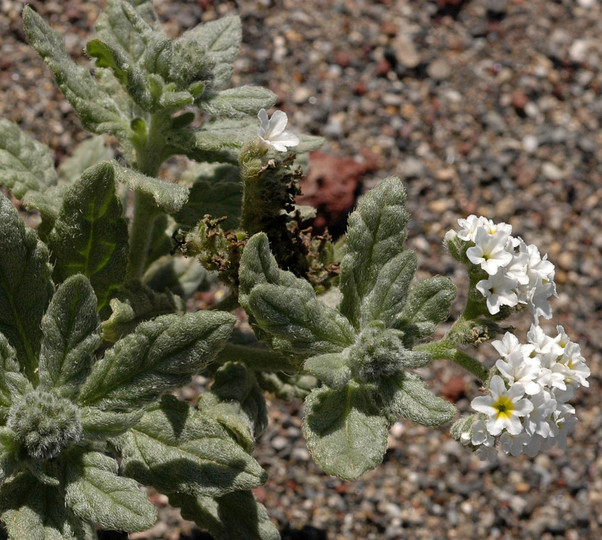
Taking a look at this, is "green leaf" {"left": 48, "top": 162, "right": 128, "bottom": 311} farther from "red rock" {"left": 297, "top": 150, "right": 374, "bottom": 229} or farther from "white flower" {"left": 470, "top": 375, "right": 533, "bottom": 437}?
"red rock" {"left": 297, "top": 150, "right": 374, "bottom": 229}

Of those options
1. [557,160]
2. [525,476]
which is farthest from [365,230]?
[557,160]

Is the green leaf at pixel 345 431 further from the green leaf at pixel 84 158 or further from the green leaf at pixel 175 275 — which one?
the green leaf at pixel 84 158

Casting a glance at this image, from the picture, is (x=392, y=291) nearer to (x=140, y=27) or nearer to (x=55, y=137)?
(x=140, y=27)

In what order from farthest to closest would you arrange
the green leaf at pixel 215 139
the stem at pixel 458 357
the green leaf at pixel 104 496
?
the green leaf at pixel 215 139 → the stem at pixel 458 357 → the green leaf at pixel 104 496

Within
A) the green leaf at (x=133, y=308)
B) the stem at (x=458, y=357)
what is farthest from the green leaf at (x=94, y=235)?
the stem at (x=458, y=357)

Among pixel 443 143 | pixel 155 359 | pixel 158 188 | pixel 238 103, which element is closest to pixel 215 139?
pixel 238 103

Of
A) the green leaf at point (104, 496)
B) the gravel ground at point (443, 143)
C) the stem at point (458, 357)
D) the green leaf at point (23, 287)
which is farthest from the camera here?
the gravel ground at point (443, 143)

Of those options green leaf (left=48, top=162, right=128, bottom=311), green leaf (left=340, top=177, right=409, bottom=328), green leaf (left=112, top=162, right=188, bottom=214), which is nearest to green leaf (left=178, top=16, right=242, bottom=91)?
green leaf (left=112, top=162, right=188, bottom=214)
